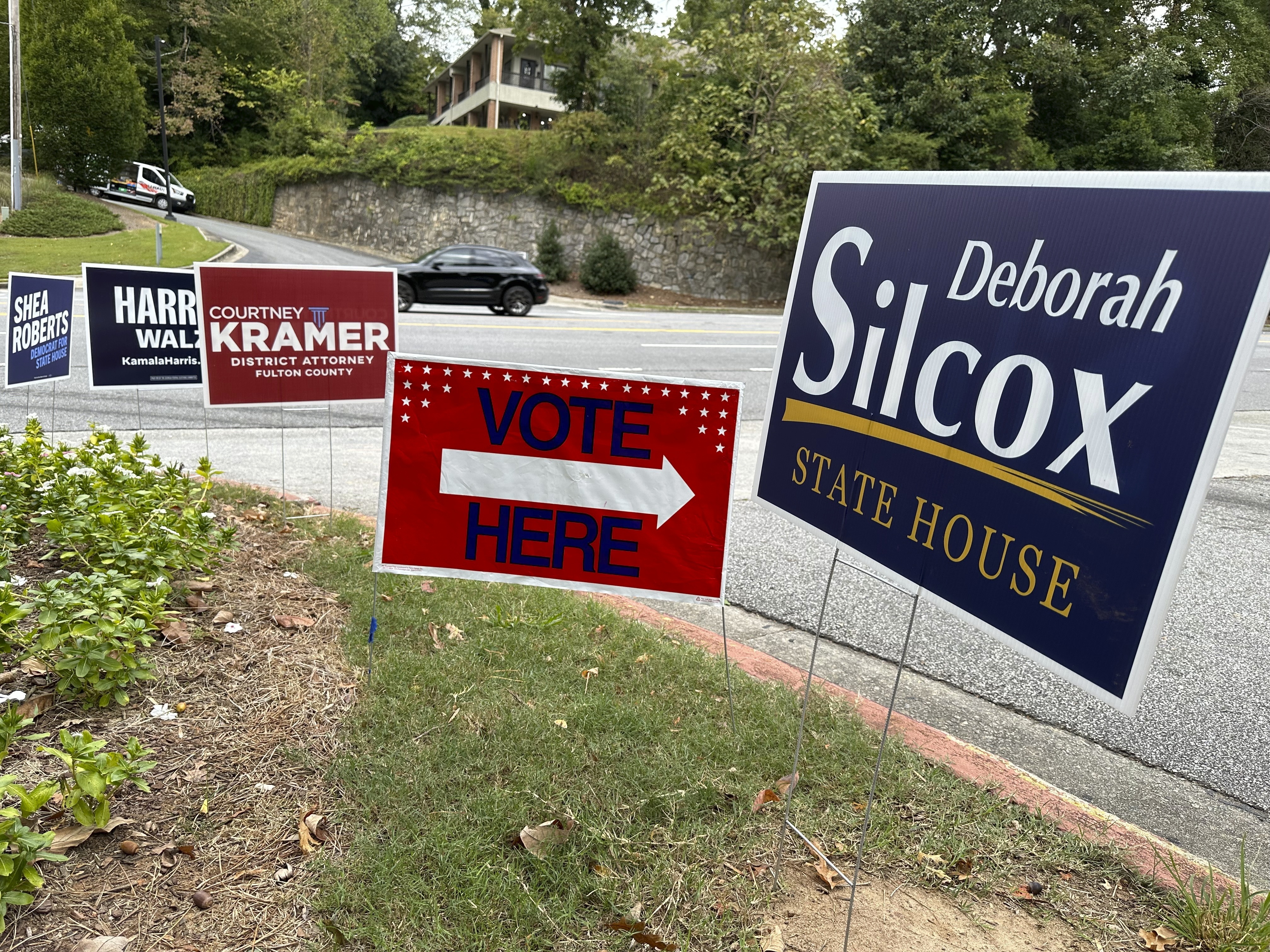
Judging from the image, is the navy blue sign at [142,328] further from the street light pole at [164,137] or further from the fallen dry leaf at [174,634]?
the street light pole at [164,137]

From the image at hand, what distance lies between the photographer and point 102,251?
25172 millimetres

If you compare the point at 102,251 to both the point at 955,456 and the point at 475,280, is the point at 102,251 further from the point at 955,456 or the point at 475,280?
the point at 955,456

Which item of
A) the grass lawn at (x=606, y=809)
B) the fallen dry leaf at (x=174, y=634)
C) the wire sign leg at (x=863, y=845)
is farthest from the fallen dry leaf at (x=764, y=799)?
the fallen dry leaf at (x=174, y=634)

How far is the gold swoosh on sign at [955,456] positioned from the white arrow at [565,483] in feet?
1.68

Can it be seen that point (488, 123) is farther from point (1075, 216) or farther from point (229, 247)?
point (1075, 216)

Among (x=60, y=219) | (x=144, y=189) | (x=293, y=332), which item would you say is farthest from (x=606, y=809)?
(x=144, y=189)

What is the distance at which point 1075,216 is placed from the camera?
211 centimetres

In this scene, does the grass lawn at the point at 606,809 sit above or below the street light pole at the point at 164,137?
below

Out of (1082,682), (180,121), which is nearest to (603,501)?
(1082,682)

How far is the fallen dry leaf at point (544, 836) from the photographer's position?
2.79m

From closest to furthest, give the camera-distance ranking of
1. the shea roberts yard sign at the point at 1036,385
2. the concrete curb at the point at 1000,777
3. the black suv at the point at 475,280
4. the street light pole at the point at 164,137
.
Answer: the shea roberts yard sign at the point at 1036,385
the concrete curb at the point at 1000,777
the black suv at the point at 475,280
the street light pole at the point at 164,137

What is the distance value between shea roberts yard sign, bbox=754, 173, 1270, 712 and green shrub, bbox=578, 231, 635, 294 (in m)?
27.2

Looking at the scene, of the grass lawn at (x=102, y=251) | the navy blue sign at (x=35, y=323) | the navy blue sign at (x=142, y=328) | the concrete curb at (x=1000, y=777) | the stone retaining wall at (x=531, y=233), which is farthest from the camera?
the stone retaining wall at (x=531, y=233)

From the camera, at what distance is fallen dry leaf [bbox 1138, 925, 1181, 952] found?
2.58 metres
